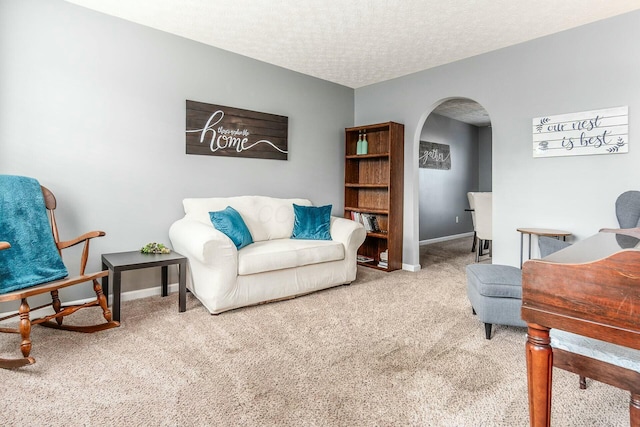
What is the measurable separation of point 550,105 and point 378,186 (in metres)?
1.90

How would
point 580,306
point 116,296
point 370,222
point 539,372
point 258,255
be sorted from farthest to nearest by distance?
point 370,222
point 258,255
point 116,296
point 539,372
point 580,306

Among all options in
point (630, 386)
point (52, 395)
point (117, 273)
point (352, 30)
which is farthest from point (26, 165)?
point (630, 386)

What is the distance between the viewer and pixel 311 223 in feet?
12.1

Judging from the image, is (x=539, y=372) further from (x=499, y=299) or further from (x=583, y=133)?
(x=583, y=133)

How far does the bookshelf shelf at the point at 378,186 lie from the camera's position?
13.9 feet

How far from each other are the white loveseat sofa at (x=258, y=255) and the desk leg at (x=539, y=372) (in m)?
2.11

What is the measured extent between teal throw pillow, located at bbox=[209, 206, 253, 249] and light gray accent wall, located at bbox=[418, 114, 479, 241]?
372 centimetres

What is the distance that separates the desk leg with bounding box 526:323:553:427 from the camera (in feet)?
3.47

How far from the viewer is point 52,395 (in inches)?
65.4

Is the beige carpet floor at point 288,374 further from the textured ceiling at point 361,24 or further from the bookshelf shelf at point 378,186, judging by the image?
the textured ceiling at point 361,24

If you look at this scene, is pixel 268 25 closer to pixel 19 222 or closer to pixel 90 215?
pixel 90 215

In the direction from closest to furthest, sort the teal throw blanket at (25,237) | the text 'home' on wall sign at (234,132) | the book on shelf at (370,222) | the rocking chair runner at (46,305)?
the rocking chair runner at (46,305)
the teal throw blanket at (25,237)
the text 'home' on wall sign at (234,132)
the book on shelf at (370,222)

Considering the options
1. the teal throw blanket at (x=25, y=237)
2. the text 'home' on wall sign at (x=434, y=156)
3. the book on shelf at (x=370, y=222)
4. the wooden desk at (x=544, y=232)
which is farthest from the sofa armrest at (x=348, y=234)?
the text 'home' on wall sign at (x=434, y=156)

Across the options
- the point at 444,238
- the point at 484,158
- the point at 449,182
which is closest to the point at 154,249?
the point at 444,238
